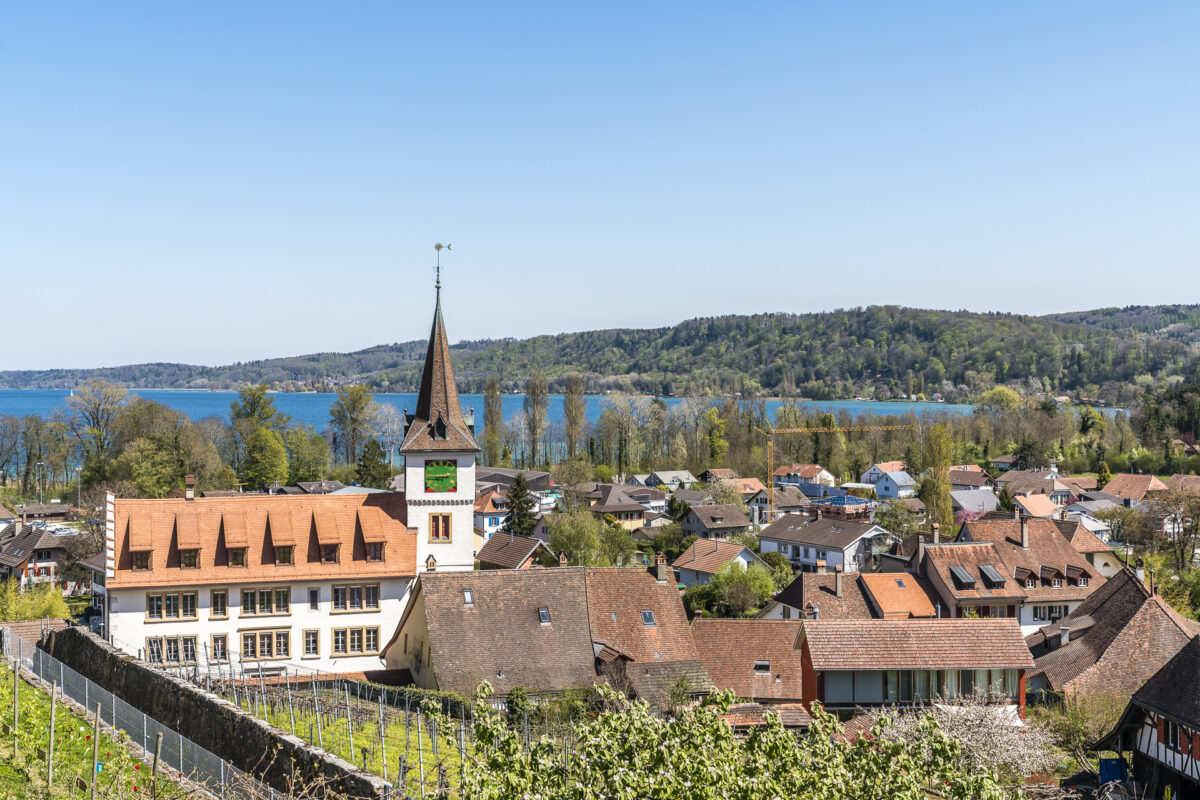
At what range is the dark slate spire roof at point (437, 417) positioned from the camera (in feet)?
130

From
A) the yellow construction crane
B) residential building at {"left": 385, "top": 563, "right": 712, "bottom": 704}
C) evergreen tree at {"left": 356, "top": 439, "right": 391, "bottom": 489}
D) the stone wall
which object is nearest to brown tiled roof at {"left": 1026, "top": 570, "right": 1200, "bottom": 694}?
residential building at {"left": 385, "top": 563, "right": 712, "bottom": 704}

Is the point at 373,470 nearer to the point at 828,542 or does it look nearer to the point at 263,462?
the point at 263,462

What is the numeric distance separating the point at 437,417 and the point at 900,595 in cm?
2297

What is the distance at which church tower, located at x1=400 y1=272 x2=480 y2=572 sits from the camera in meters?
39.1

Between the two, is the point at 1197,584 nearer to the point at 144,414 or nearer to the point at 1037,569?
the point at 1037,569

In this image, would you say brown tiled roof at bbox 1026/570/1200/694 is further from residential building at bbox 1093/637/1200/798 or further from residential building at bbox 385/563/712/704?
residential building at bbox 385/563/712/704

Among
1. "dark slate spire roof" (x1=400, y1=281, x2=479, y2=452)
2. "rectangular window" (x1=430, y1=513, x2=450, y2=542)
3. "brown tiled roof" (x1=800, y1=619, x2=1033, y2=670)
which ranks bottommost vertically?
"brown tiled roof" (x1=800, y1=619, x2=1033, y2=670)

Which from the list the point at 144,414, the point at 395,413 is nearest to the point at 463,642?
the point at 144,414

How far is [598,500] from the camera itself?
3371 inches

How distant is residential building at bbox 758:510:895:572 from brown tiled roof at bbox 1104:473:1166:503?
1305 inches

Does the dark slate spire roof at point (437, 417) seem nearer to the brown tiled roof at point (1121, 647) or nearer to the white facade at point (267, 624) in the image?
the white facade at point (267, 624)

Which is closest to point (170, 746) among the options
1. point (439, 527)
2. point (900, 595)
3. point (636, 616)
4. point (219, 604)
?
point (636, 616)

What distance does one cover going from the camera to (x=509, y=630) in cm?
3191

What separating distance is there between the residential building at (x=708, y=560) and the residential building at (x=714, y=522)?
13.9m
